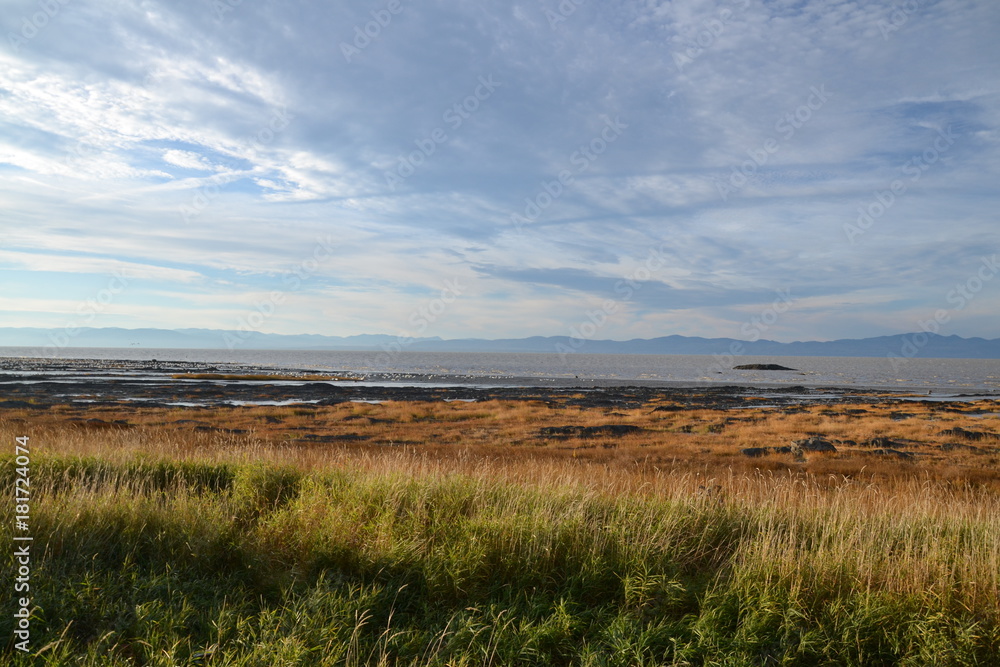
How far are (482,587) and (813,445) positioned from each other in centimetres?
2563

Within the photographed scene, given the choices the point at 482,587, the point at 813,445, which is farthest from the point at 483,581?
the point at 813,445

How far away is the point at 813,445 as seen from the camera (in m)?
27.1

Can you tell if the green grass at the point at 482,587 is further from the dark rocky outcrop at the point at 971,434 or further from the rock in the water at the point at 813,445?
the dark rocky outcrop at the point at 971,434

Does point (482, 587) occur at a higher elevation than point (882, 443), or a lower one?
higher

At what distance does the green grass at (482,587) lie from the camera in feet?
16.4

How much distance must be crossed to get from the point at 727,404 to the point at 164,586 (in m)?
56.5

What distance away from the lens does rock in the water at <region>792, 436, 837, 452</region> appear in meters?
26.3

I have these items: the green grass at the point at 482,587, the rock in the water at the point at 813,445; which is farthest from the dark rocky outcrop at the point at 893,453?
the green grass at the point at 482,587

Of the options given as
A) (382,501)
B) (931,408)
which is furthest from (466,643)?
(931,408)

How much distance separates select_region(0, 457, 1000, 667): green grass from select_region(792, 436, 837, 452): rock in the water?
741 inches

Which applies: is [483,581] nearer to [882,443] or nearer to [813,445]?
[813,445]

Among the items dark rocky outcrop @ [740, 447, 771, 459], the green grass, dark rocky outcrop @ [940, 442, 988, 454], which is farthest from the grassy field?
dark rocky outcrop @ [940, 442, 988, 454]

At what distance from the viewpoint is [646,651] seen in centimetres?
518

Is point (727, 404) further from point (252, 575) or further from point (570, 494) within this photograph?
point (252, 575)
